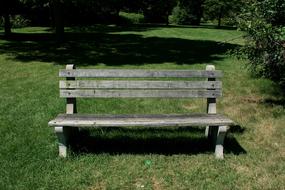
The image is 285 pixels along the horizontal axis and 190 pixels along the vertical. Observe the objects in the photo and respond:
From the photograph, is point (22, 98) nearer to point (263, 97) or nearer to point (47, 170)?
point (47, 170)

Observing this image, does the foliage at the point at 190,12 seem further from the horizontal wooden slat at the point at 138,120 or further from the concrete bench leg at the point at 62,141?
the concrete bench leg at the point at 62,141

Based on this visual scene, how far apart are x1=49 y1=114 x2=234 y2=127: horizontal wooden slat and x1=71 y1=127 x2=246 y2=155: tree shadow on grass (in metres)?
0.51

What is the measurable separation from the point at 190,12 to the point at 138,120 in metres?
42.1

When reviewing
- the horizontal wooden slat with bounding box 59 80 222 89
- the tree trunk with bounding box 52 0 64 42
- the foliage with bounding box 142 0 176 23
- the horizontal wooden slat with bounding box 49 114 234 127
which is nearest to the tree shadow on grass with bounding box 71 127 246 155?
the horizontal wooden slat with bounding box 49 114 234 127

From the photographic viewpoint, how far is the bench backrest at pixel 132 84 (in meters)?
5.86

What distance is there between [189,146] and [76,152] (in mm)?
1649

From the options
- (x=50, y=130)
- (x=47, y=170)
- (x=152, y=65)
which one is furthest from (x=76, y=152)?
(x=152, y=65)

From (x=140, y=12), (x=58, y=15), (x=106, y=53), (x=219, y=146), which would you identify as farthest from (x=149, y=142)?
(x=140, y=12)

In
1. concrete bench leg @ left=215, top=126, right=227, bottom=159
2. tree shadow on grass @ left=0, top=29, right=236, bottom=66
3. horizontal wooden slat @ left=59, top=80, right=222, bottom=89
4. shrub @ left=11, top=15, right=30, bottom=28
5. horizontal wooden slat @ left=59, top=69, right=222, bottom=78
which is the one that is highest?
horizontal wooden slat @ left=59, top=69, right=222, bottom=78

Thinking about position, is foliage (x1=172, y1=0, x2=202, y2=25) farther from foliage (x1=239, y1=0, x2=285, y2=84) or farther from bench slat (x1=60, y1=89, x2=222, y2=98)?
bench slat (x1=60, y1=89, x2=222, y2=98)

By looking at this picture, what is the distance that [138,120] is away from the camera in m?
5.52

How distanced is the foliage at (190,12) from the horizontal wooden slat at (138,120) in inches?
1634

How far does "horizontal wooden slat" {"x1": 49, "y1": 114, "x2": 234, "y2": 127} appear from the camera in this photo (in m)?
5.37

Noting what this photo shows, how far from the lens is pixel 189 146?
615cm
